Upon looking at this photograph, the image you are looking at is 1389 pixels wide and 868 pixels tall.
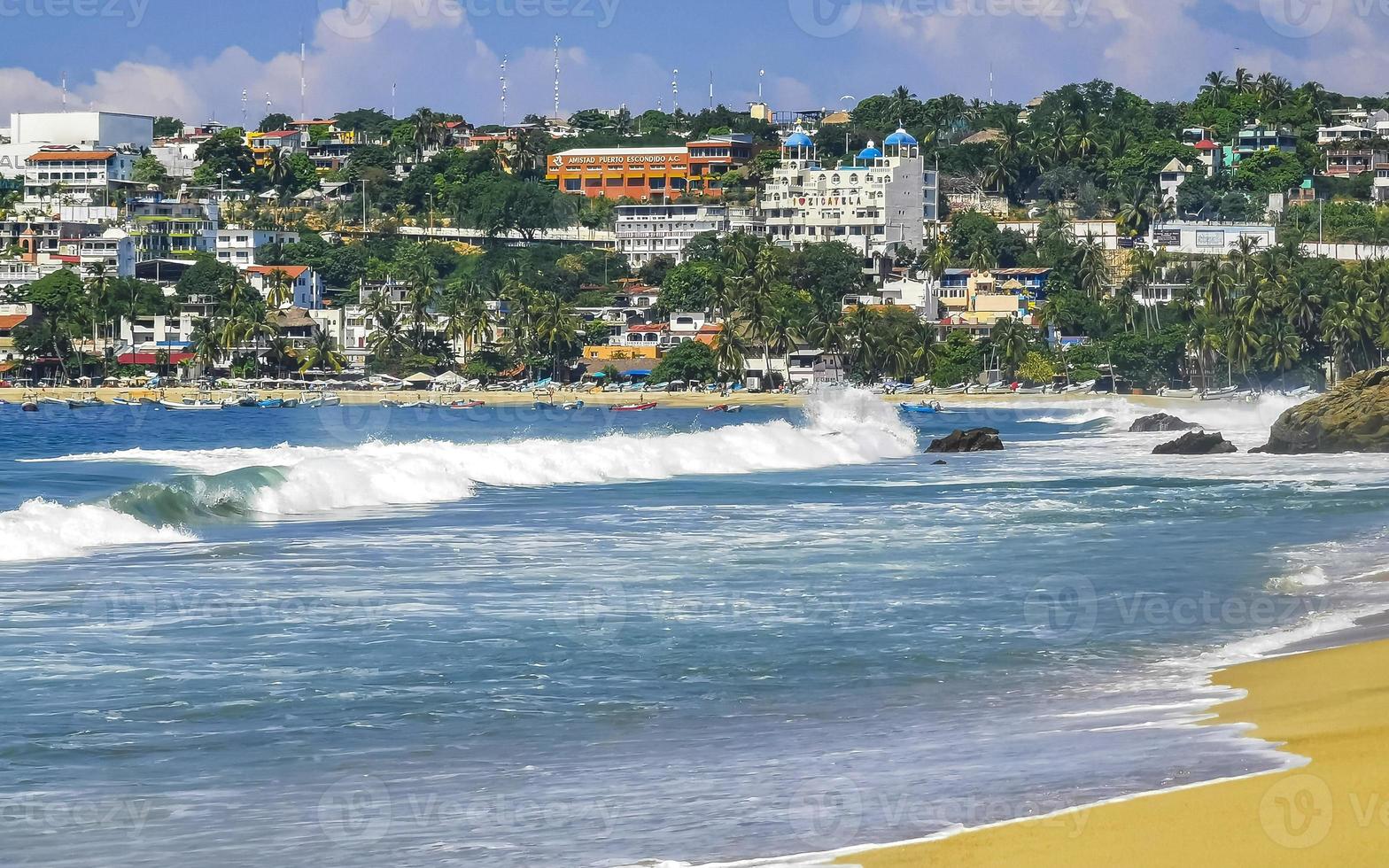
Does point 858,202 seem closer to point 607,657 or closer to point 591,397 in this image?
point 591,397

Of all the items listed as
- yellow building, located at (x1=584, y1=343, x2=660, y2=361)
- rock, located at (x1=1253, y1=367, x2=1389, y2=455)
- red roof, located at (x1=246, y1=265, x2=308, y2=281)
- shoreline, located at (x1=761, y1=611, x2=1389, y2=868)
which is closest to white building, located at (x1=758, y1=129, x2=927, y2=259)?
yellow building, located at (x1=584, y1=343, x2=660, y2=361)

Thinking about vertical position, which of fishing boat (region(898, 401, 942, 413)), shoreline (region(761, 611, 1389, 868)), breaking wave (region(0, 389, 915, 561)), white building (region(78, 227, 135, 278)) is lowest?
fishing boat (region(898, 401, 942, 413))

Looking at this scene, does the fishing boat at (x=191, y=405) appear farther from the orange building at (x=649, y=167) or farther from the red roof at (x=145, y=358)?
the orange building at (x=649, y=167)

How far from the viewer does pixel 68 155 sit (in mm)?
180250

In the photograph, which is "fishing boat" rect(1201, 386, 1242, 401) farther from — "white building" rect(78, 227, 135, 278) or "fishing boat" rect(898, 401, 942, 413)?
"white building" rect(78, 227, 135, 278)

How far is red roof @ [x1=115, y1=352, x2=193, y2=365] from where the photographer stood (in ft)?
449

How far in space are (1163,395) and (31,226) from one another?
100 m

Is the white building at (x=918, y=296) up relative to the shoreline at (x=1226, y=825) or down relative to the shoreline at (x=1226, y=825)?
up

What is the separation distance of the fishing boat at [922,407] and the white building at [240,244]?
7181 centimetres

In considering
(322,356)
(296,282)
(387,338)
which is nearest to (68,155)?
(296,282)

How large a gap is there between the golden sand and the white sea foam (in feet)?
56.7

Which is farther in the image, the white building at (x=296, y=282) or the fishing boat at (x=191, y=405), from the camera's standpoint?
the white building at (x=296, y=282)

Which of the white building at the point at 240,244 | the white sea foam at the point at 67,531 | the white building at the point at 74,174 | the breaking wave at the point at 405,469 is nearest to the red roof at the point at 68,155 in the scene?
the white building at the point at 74,174

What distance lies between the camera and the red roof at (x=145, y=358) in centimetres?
13675
